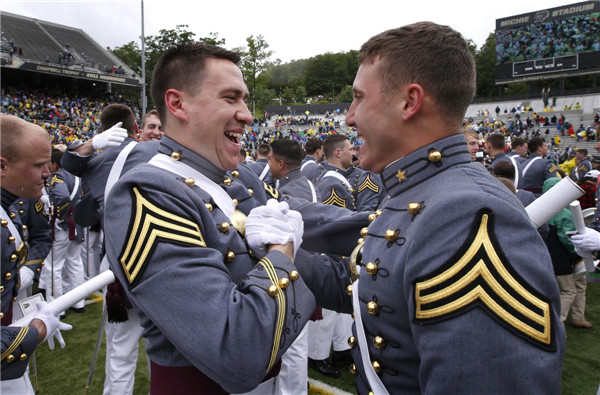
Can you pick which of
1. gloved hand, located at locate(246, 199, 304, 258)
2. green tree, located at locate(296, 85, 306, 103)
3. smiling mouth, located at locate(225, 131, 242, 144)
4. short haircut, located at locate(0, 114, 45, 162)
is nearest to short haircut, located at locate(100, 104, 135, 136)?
short haircut, located at locate(0, 114, 45, 162)

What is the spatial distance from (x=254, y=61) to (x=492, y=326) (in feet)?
191

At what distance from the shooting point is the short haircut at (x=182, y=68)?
2.01m

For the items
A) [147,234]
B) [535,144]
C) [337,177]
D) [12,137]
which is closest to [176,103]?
[147,234]

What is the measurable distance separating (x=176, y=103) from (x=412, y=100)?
1183 mm

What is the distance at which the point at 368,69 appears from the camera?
1.74 m

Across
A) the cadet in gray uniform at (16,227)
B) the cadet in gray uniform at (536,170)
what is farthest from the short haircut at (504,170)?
the cadet in gray uniform at (16,227)

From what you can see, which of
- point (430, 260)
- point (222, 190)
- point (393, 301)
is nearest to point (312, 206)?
point (222, 190)

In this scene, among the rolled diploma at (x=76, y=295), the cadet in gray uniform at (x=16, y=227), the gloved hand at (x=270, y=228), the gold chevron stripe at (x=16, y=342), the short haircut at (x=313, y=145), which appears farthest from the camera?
the short haircut at (x=313, y=145)

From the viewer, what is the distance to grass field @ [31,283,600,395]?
4516 millimetres

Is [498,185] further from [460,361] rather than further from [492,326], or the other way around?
[460,361]

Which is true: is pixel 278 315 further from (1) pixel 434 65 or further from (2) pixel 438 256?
(1) pixel 434 65

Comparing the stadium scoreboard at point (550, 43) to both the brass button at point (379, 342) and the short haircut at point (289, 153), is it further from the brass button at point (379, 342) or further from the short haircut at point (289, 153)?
the brass button at point (379, 342)

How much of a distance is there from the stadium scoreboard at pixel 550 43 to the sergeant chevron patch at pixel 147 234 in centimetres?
4950

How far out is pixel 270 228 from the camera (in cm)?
170
